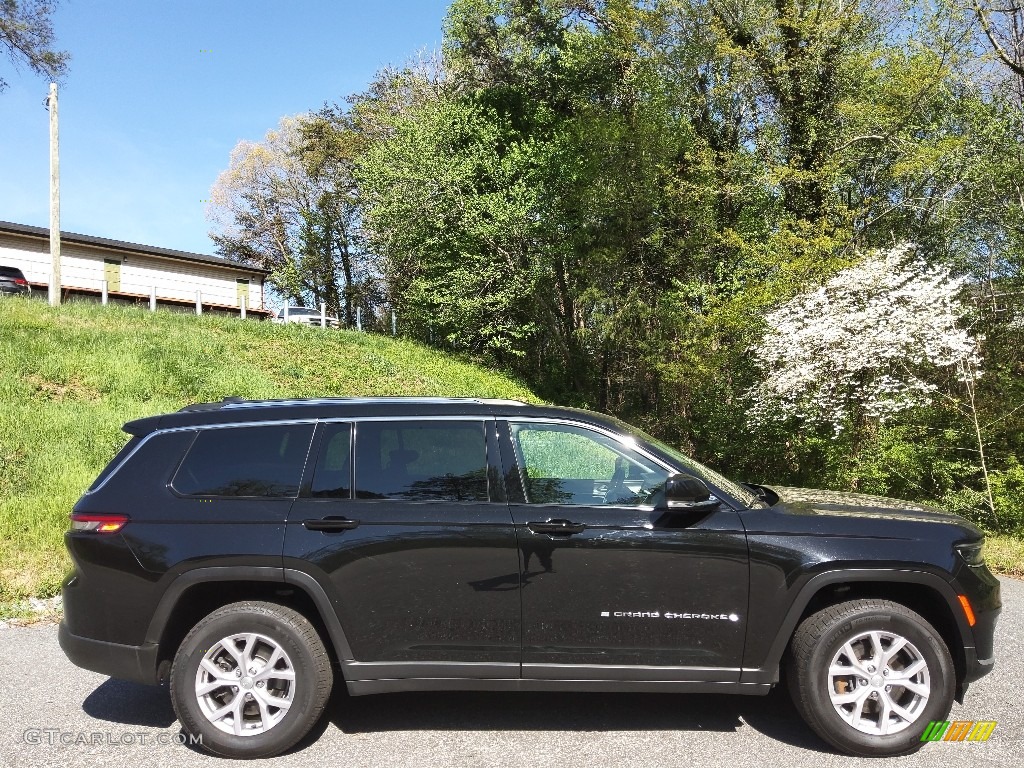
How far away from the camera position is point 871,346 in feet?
36.1

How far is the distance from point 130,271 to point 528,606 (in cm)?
3865

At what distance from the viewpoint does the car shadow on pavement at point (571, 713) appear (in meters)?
3.99

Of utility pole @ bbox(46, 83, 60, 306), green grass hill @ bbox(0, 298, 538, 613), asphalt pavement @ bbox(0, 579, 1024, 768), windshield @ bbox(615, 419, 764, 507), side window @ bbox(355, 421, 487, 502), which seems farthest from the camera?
utility pole @ bbox(46, 83, 60, 306)

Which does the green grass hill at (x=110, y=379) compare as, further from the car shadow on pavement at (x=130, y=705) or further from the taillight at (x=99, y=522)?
the taillight at (x=99, y=522)

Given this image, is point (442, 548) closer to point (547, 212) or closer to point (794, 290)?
point (794, 290)

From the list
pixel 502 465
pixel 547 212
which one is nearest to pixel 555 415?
pixel 502 465

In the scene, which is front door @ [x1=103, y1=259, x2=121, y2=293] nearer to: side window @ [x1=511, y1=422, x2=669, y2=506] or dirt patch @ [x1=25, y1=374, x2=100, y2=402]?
dirt patch @ [x1=25, y1=374, x2=100, y2=402]

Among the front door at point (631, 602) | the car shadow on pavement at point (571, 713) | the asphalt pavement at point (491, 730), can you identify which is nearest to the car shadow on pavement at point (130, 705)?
the asphalt pavement at point (491, 730)

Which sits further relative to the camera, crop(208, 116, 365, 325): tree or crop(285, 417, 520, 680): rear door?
crop(208, 116, 365, 325): tree

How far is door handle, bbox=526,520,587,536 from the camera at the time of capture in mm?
3744

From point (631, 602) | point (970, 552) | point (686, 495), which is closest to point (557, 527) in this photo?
point (631, 602)

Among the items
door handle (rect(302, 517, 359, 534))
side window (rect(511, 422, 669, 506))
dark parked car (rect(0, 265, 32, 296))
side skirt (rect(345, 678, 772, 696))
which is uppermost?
dark parked car (rect(0, 265, 32, 296))

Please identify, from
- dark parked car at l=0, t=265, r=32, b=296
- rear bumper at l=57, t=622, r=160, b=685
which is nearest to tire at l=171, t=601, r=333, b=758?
rear bumper at l=57, t=622, r=160, b=685

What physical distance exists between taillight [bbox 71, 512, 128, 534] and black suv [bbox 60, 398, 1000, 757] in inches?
0.7
